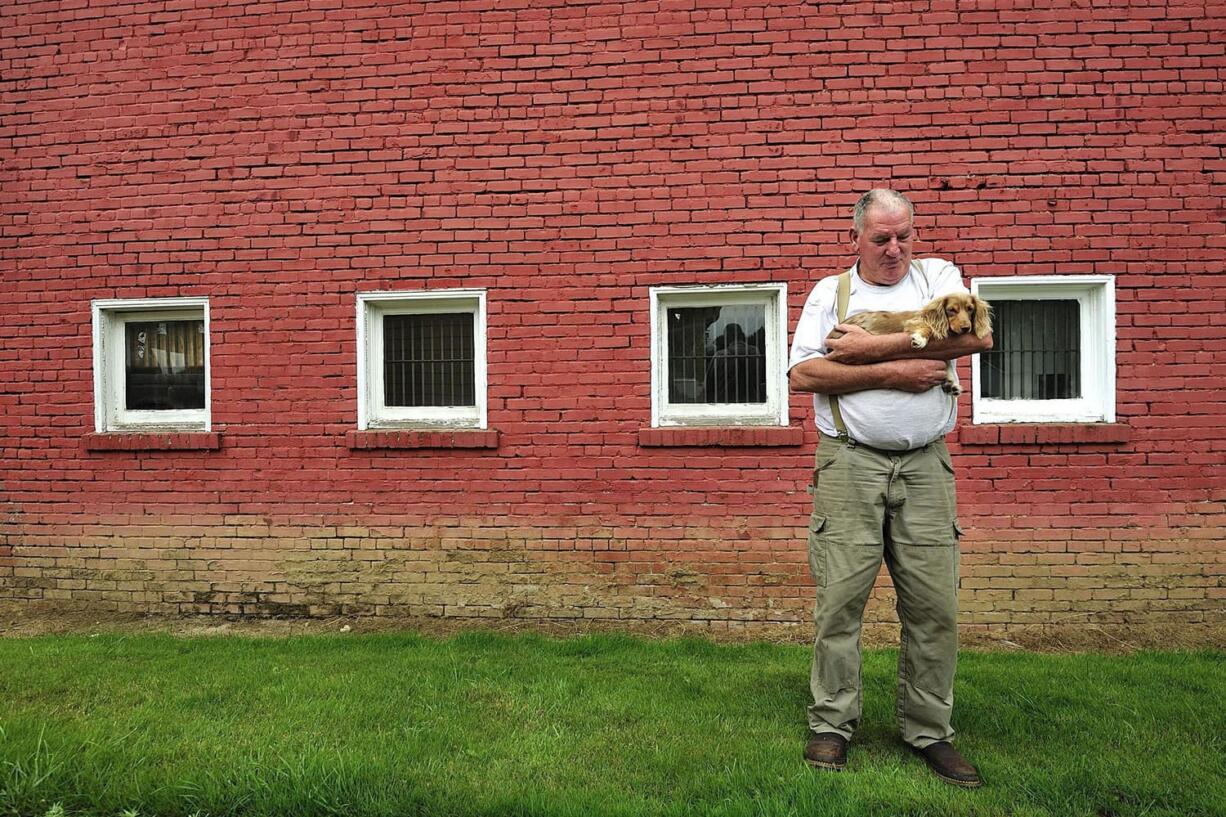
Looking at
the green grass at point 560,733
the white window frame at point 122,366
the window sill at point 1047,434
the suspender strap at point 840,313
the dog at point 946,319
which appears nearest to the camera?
A: the green grass at point 560,733

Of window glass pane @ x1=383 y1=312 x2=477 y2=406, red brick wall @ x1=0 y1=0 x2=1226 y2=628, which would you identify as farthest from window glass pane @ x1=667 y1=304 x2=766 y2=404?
window glass pane @ x1=383 y1=312 x2=477 y2=406

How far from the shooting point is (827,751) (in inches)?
109

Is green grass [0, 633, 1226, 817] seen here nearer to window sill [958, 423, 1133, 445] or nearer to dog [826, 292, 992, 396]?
window sill [958, 423, 1133, 445]

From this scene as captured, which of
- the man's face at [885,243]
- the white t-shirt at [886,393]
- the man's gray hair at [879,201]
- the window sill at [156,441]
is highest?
the man's gray hair at [879,201]

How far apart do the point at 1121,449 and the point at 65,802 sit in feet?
19.5

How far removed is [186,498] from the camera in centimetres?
527

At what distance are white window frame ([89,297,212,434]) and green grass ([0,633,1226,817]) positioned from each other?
1.74 m

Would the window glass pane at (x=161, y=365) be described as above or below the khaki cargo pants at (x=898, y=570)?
above

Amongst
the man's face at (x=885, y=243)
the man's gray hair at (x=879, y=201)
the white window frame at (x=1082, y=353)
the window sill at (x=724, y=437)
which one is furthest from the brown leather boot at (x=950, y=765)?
the white window frame at (x=1082, y=353)

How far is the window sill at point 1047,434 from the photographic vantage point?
4.65 m

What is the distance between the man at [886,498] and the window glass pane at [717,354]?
6.95 ft

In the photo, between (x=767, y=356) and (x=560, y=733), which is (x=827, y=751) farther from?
(x=767, y=356)

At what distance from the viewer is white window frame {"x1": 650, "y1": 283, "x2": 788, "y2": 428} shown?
4.90 meters

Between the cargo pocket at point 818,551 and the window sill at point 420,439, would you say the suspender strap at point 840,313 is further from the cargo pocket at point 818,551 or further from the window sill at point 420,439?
the window sill at point 420,439
